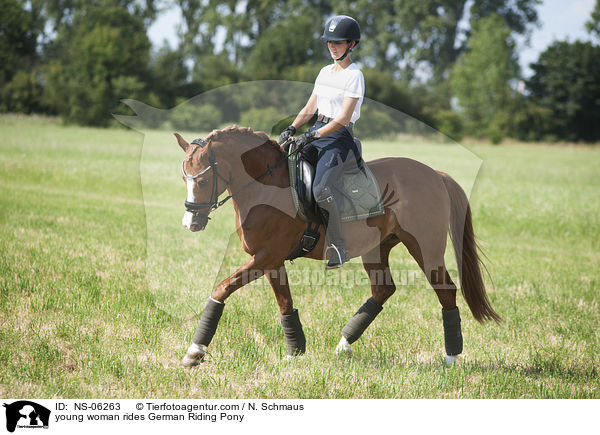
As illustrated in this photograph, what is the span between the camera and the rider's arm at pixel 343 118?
439 centimetres

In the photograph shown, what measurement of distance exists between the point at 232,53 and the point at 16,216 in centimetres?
4803

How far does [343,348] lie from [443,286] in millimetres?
1174

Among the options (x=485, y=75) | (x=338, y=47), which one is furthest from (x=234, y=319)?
(x=485, y=75)

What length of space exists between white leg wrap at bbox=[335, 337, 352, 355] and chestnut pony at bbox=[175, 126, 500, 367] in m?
0.01

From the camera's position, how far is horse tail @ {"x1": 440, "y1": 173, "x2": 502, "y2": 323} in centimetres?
560

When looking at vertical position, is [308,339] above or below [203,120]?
below

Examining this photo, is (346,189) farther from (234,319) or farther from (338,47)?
(234,319)

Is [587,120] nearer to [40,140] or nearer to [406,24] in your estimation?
[406,24]

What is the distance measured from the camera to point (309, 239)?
486 cm

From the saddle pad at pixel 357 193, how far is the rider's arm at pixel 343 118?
421mm

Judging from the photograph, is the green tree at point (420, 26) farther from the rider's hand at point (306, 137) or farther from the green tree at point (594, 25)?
the rider's hand at point (306, 137)

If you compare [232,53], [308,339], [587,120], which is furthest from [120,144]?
[587,120]
